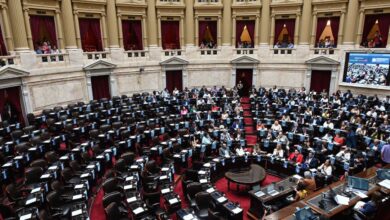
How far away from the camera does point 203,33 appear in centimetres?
2589

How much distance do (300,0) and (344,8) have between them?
3.39 meters

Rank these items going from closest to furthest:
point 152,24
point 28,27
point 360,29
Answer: point 28,27 < point 360,29 < point 152,24

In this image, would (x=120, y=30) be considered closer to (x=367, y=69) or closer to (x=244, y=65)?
(x=244, y=65)

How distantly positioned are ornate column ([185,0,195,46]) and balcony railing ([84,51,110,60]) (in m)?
7.26

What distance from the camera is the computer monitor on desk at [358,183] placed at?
8.95 metres

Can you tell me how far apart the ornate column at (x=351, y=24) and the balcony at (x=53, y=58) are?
21.1 meters

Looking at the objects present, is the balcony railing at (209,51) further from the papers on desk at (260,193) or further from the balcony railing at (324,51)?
the papers on desk at (260,193)

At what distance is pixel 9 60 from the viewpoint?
16.5 meters

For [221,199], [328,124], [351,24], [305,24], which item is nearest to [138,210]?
[221,199]

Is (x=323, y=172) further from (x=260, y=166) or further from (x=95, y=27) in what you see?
(x=95, y=27)

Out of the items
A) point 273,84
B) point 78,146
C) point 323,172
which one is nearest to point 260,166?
point 323,172

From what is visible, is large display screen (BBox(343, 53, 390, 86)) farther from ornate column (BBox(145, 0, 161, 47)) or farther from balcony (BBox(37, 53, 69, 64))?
balcony (BBox(37, 53, 69, 64))

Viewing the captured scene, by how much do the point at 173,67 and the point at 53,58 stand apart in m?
9.63

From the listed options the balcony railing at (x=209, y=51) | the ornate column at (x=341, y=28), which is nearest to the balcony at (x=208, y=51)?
the balcony railing at (x=209, y=51)
